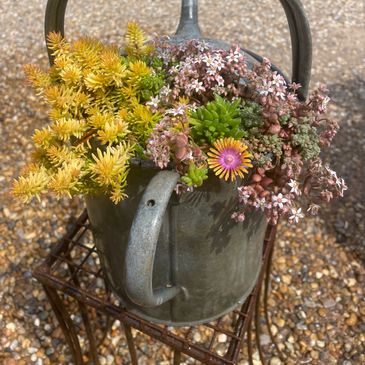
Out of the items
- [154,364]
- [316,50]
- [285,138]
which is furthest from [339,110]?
[285,138]

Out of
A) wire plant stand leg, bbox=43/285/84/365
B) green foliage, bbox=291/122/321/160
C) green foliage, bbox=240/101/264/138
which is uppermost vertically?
green foliage, bbox=240/101/264/138

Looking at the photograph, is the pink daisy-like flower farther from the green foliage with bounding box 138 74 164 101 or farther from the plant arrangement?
the green foliage with bounding box 138 74 164 101

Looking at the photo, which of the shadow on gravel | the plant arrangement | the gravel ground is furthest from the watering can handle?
the shadow on gravel

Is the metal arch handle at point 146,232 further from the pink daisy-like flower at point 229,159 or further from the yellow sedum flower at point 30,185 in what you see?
the yellow sedum flower at point 30,185

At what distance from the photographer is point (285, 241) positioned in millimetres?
1983

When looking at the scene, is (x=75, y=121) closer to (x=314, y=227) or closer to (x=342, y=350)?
(x=342, y=350)

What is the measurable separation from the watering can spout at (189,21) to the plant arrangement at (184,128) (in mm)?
127

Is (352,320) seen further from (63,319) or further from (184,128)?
(184,128)

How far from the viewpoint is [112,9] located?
3400 millimetres

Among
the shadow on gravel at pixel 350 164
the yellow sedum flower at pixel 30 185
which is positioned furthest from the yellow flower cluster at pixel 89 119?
the shadow on gravel at pixel 350 164

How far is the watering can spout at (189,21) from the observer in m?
1.03

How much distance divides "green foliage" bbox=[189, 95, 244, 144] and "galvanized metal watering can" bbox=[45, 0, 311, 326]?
8 cm

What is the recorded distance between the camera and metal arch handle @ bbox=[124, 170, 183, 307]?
704mm

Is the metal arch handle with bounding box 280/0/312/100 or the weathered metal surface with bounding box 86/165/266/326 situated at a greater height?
the metal arch handle with bounding box 280/0/312/100
